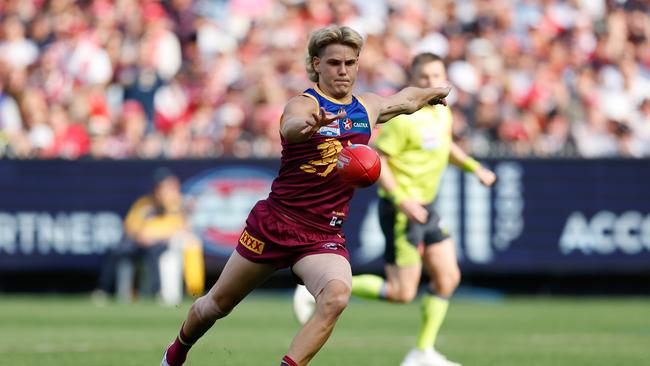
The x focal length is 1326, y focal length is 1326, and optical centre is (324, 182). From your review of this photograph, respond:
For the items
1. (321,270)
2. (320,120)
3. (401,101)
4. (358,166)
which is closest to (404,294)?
(401,101)

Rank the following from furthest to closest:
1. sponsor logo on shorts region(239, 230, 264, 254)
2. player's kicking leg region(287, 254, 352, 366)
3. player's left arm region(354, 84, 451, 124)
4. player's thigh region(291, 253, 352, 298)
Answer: player's left arm region(354, 84, 451, 124), sponsor logo on shorts region(239, 230, 264, 254), player's thigh region(291, 253, 352, 298), player's kicking leg region(287, 254, 352, 366)

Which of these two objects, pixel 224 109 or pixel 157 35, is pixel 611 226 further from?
pixel 157 35

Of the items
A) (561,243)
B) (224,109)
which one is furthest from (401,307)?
(224,109)

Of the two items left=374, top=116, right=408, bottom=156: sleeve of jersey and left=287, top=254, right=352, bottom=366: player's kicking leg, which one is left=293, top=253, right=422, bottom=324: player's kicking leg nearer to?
left=374, top=116, right=408, bottom=156: sleeve of jersey

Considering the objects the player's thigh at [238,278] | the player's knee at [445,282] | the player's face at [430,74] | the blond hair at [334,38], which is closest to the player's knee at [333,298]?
the player's thigh at [238,278]

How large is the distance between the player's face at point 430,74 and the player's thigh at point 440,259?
1260 millimetres

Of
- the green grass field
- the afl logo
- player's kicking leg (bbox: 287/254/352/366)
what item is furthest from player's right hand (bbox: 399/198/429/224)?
the afl logo

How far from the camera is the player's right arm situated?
663 centimetres

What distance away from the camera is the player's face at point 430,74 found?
1030 cm

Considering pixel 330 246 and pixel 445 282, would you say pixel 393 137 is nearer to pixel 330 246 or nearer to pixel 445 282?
pixel 445 282

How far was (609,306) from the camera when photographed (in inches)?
691

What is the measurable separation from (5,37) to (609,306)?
1054 centimetres

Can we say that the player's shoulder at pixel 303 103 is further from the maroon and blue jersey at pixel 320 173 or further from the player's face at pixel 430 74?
the player's face at pixel 430 74

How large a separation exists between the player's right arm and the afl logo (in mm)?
11510
